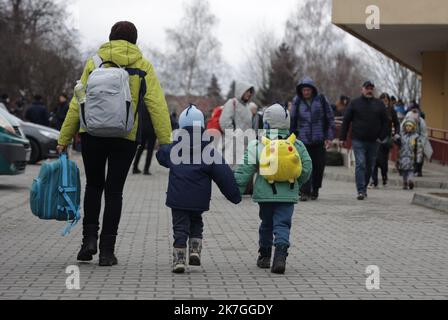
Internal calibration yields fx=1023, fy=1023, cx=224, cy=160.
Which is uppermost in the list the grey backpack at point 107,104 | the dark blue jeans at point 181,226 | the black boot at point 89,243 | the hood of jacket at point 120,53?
the hood of jacket at point 120,53

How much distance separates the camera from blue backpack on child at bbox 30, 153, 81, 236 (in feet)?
27.7

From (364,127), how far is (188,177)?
8343mm

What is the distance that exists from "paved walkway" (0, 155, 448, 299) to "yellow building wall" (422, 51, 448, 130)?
14777 millimetres

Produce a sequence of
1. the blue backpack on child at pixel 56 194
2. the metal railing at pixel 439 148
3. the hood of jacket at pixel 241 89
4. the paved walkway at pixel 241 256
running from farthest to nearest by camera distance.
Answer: the metal railing at pixel 439 148 → the hood of jacket at pixel 241 89 → the blue backpack on child at pixel 56 194 → the paved walkway at pixel 241 256

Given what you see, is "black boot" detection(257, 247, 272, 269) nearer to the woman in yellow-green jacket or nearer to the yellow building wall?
the woman in yellow-green jacket

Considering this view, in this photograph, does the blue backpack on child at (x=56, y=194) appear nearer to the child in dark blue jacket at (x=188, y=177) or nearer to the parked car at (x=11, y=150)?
the child in dark blue jacket at (x=188, y=177)

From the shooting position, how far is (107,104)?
796 centimetres

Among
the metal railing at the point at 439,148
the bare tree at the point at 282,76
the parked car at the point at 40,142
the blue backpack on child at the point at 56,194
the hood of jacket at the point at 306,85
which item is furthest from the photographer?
the bare tree at the point at 282,76

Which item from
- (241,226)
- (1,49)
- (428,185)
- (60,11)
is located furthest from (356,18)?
(60,11)

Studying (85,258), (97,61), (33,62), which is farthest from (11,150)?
(33,62)

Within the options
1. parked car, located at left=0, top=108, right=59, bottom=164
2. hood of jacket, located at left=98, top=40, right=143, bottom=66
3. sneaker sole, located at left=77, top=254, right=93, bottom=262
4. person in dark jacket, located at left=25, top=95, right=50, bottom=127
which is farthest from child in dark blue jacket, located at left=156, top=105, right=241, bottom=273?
person in dark jacket, located at left=25, top=95, right=50, bottom=127

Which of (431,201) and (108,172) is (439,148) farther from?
(108,172)

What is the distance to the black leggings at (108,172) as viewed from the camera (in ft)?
27.1

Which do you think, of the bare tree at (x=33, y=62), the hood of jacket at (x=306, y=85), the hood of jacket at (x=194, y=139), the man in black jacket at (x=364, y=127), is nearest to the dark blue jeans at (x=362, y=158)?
the man in black jacket at (x=364, y=127)
